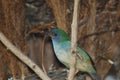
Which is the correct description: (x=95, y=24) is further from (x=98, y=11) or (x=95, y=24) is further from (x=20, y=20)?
(x=20, y=20)

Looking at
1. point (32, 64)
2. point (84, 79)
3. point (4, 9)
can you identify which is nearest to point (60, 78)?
point (84, 79)

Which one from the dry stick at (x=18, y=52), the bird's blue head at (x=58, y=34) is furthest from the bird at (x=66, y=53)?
the dry stick at (x=18, y=52)

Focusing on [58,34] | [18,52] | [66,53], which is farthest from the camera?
[58,34]

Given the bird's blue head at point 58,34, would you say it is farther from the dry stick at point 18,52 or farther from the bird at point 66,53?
the dry stick at point 18,52

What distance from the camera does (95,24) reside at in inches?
141

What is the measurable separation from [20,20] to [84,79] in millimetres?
729

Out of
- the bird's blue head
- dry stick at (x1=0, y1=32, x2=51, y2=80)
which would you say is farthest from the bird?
dry stick at (x1=0, y1=32, x2=51, y2=80)

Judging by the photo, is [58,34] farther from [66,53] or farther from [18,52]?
[18,52]

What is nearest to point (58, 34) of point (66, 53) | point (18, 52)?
point (66, 53)

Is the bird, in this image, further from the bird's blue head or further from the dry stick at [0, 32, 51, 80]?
the dry stick at [0, 32, 51, 80]

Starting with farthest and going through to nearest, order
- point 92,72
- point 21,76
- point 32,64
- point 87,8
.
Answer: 1. point 87,8
2. point 21,76
3. point 92,72
4. point 32,64

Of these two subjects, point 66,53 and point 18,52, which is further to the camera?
point 66,53

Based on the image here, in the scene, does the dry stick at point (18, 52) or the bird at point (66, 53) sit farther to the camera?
the bird at point (66, 53)

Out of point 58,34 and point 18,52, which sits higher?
point 18,52
